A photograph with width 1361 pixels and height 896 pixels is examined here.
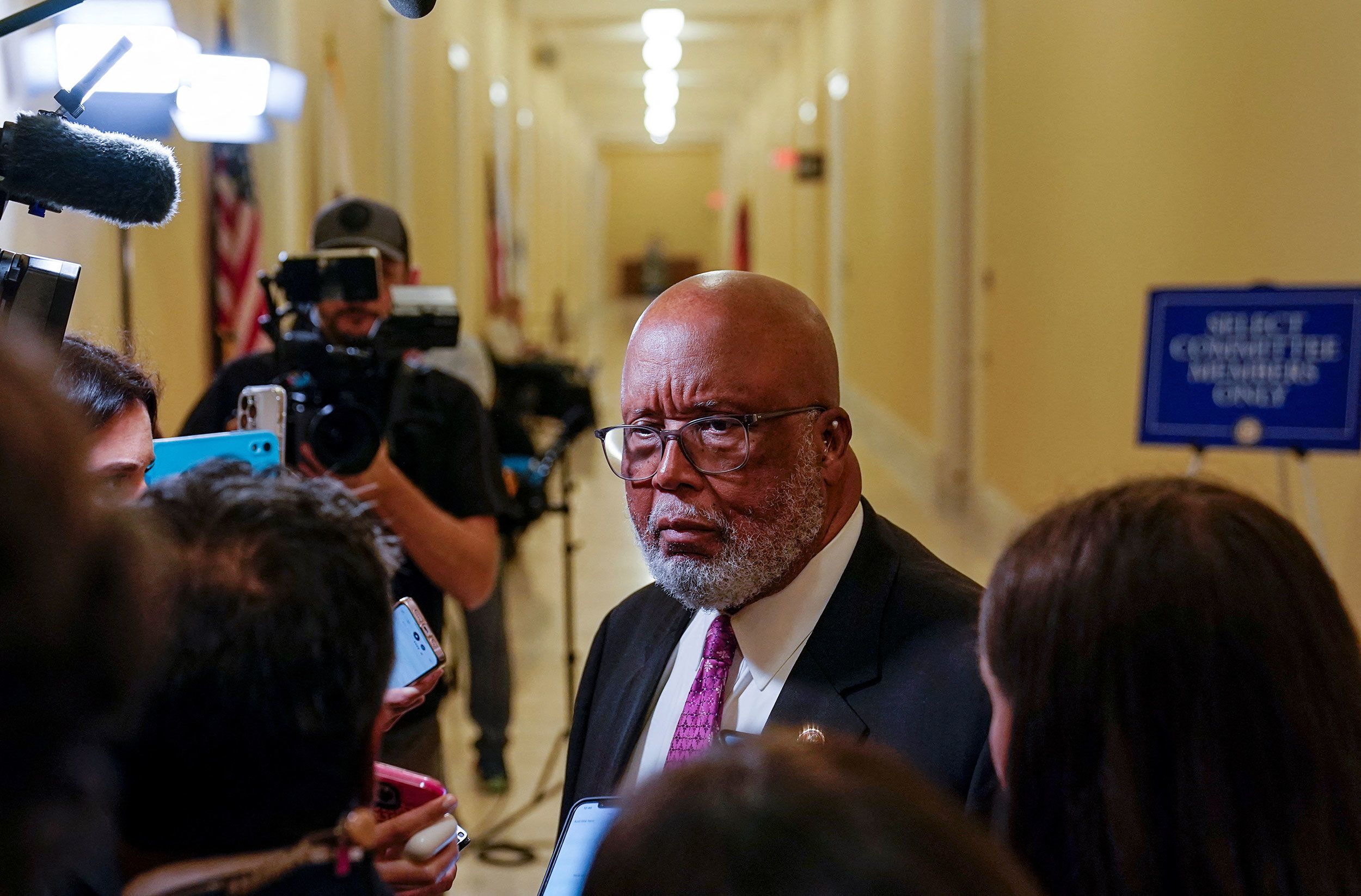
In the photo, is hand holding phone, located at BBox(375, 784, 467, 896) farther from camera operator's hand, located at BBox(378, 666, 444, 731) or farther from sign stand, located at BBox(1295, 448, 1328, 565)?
sign stand, located at BBox(1295, 448, 1328, 565)

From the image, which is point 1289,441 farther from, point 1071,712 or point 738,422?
point 1071,712

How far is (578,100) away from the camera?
75.9 ft

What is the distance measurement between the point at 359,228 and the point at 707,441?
1.65 metres

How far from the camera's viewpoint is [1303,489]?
341cm

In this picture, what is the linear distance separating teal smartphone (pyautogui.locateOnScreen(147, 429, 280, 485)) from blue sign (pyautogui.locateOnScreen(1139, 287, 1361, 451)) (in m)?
2.72

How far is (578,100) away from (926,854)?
77.5 ft

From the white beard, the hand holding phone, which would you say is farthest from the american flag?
the hand holding phone

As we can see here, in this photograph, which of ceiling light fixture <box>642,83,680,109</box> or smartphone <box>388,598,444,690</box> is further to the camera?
ceiling light fixture <box>642,83,680,109</box>

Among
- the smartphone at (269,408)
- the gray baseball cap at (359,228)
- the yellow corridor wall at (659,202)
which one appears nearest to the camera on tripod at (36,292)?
the smartphone at (269,408)

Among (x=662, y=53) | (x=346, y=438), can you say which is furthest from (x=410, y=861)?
(x=662, y=53)

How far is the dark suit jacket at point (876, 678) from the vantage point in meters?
1.33

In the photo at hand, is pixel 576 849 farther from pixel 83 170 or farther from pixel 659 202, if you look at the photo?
pixel 659 202

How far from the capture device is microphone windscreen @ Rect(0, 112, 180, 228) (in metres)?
1.16

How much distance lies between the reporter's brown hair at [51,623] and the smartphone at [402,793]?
45cm
